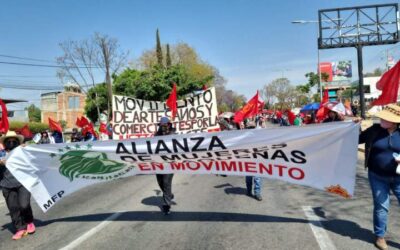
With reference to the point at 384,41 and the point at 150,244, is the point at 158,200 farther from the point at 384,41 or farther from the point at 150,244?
the point at 384,41

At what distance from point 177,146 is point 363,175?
6.72 m

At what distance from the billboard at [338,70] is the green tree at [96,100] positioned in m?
72.0

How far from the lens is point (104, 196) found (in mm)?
9969

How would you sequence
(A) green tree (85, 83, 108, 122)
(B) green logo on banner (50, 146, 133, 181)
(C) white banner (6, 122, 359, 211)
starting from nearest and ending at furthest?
(C) white banner (6, 122, 359, 211) < (B) green logo on banner (50, 146, 133, 181) < (A) green tree (85, 83, 108, 122)

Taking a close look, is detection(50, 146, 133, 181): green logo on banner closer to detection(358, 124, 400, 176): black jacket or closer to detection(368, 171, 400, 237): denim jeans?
detection(358, 124, 400, 176): black jacket

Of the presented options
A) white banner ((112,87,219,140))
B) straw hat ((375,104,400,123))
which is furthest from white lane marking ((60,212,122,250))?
white banner ((112,87,219,140))

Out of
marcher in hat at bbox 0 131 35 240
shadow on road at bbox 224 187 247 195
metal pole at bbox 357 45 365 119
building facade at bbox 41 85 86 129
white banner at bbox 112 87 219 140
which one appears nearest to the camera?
marcher in hat at bbox 0 131 35 240

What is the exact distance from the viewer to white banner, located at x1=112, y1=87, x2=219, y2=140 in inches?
489

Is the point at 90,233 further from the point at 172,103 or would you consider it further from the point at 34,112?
the point at 34,112

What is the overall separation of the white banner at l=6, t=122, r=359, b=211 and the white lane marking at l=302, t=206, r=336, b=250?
0.60 m

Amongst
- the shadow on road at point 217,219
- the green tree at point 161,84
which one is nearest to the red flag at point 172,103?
the shadow on road at point 217,219

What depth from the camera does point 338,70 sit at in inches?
4163

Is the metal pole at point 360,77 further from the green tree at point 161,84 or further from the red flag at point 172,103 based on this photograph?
the red flag at point 172,103

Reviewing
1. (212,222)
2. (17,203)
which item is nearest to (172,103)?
(212,222)
